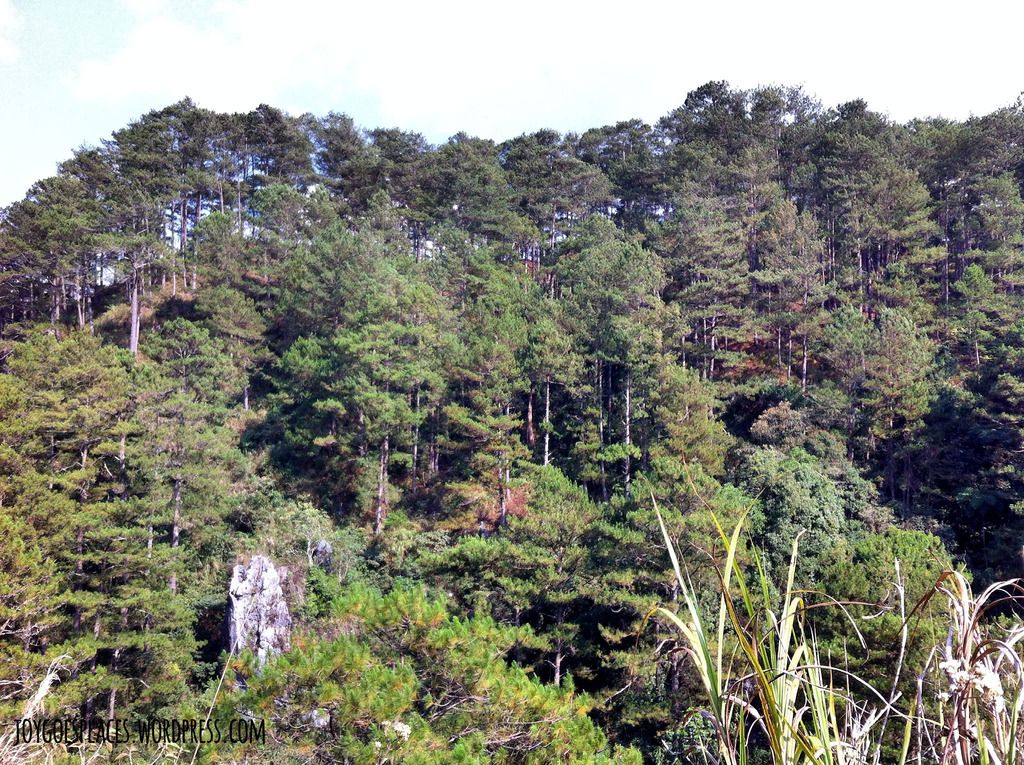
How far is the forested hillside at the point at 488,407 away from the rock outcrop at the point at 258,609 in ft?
1.85

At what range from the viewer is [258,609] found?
15305 mm

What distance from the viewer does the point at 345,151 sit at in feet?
118

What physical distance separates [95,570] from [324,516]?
20.2ft

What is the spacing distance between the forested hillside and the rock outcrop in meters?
0.56

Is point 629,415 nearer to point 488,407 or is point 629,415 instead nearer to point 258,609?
point 488,407

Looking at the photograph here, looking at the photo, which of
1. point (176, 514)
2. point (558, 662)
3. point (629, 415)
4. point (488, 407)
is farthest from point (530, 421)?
point (176, 514)

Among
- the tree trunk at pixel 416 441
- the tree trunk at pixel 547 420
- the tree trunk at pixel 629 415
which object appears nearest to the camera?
the tree trunk at pixel 629 415

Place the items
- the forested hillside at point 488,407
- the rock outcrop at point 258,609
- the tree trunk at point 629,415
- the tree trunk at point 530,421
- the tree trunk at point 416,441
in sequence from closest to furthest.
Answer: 1. the forested hillside at point 488,407
2. the rock outcrop at point 258,609
3. the tree trunk at point 629,415
4. the tree trunk at point 416,441
5. the tree trunk at point 530,421

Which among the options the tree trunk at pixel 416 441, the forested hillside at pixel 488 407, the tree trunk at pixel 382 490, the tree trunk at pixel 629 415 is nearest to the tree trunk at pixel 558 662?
the forested hillside at pixel 488 407

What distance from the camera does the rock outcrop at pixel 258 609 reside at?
49.1 ft

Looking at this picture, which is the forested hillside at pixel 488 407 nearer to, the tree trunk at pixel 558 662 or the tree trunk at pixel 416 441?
the tree trunk at pixel 558 662

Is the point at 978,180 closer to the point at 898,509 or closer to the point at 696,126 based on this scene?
the point at 696,126

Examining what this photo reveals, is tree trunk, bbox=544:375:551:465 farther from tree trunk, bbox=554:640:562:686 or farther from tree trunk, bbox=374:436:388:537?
tree trunk, bbox=554:640:562:686

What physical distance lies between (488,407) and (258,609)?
7.67 m
